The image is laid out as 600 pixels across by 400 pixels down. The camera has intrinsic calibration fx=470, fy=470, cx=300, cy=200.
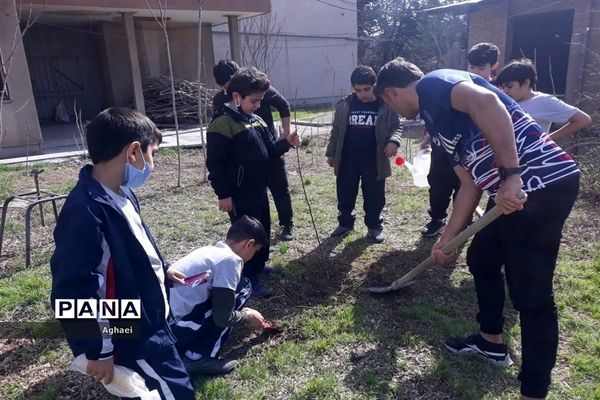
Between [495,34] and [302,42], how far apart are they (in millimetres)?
10408

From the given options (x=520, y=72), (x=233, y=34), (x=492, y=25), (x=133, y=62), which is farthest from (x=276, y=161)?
(x=492, y=25)

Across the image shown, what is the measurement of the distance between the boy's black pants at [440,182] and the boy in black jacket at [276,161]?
1.30 metres

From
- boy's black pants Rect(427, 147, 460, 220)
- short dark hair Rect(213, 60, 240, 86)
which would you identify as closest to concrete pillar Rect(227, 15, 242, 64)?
→ short dark hair Rect(213, 60, 240, 86)

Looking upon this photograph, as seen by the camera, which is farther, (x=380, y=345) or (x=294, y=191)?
(x=294, y=191)

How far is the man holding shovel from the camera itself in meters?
1.81

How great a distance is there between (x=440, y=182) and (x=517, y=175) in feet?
7.62

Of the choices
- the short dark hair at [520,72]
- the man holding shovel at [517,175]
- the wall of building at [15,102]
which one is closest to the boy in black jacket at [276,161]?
the short dark hair at [520,72]

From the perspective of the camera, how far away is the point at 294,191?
605 centimetres

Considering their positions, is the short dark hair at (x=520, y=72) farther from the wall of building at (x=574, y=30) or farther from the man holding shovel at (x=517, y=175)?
the wall of building at (x=574, y=30)

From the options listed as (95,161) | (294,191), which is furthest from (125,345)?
(294,191)

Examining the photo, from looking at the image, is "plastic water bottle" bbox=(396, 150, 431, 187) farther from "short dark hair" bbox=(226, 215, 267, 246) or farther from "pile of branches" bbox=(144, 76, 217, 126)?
"pile of branches" bbox=(144, 76, 217, 126)

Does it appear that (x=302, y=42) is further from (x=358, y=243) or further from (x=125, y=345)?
(x=125, y=345)

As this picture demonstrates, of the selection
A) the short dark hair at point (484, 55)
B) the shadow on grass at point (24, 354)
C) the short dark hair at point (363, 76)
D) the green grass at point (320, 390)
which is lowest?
the green grass at point (320, 390)

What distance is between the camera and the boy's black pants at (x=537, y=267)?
1.90m
